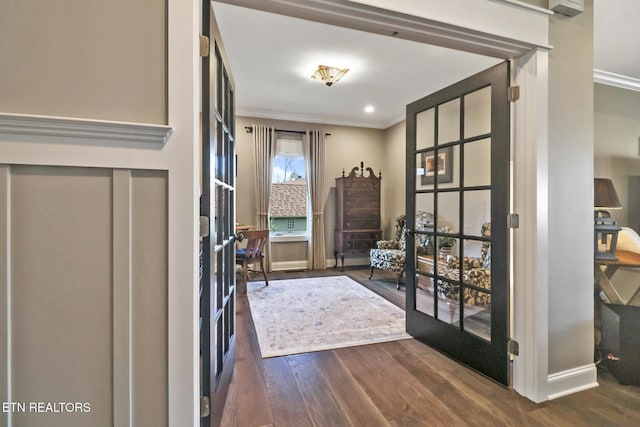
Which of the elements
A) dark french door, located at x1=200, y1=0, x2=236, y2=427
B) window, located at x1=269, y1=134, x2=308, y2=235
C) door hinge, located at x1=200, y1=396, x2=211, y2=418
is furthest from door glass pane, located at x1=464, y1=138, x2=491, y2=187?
window, located at x1=269, y1=134, x2=308, y2=235

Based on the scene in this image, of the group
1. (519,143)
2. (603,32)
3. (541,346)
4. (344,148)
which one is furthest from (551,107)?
(344,148)

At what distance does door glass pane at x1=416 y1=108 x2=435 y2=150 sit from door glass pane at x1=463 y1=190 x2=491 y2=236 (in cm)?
55

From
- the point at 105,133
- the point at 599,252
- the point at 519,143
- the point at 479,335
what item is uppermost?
the point at 519,143

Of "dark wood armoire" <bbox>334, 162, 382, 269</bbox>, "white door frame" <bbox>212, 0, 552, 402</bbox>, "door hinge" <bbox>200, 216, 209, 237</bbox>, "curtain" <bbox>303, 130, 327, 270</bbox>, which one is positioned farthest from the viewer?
"curtain" <bbox>303, 130, 327, 270</bbox>

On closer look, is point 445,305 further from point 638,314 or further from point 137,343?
point 137,343

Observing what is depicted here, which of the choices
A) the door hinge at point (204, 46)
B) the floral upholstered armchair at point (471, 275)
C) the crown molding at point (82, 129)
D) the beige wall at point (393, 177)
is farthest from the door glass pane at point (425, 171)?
the beige wall at point (393, 177)

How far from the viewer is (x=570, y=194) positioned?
5.64ft

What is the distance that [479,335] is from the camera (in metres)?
1.90

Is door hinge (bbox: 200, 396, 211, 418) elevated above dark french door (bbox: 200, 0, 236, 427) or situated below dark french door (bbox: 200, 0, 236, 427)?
below

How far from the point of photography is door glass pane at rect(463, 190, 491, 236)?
1848mm

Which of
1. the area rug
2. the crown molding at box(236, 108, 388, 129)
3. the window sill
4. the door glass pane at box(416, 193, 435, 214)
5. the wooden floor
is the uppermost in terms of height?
the crown molding at box(236, 108, 388, 129)

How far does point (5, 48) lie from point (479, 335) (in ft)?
8.77

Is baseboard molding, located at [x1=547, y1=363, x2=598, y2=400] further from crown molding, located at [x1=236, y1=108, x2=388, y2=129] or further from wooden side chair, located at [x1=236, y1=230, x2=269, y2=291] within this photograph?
crown molding, located at [x1=236, y1=108, x2=388, y2=129]

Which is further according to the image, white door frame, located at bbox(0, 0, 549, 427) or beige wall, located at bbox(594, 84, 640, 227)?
beige wall, located at bbox(594, 84, 640, 227)
